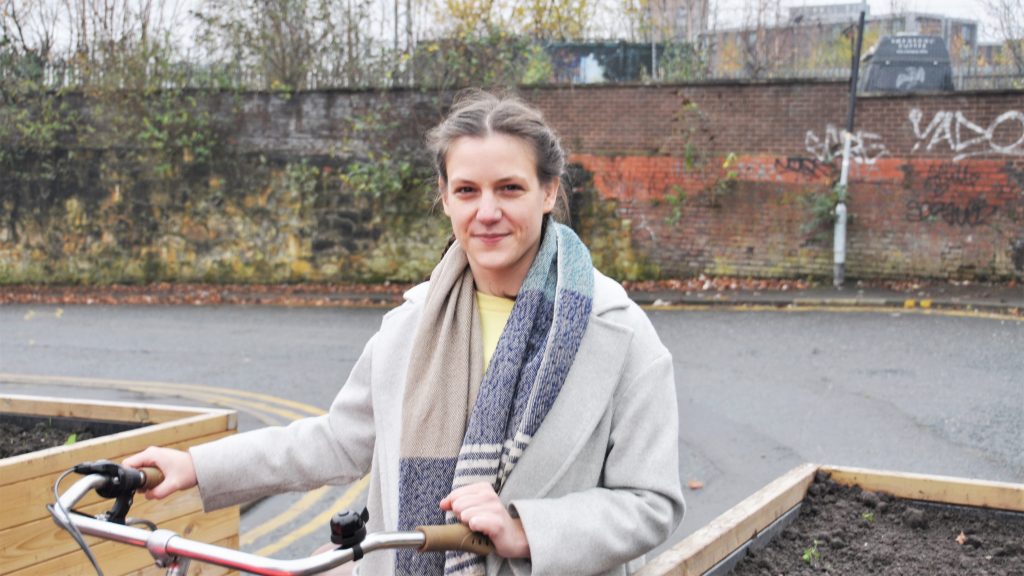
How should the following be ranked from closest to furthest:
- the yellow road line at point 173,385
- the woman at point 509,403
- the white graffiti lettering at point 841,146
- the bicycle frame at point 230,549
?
1. the bicycle frame at point 230,549
2. the woman at point 509,403
3. the yellow road line at point 173,385
4. the white graffiti lettering at point 841,146

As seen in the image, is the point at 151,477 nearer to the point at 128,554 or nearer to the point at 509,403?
the point at 509,403

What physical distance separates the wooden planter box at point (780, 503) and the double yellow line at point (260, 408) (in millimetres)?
2812

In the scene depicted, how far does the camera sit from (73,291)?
18875 mm

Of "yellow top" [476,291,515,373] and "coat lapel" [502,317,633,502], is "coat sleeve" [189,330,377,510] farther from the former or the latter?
"coat lapel" [502,317,633,502]

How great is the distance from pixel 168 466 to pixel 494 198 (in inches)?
40.8

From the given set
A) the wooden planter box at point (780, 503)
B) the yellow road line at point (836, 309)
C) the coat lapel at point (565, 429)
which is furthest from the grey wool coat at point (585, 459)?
the yellow road line at point (836, 309)

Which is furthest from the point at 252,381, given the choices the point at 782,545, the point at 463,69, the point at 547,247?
the point at 463,69

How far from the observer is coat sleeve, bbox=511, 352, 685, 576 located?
2270mm

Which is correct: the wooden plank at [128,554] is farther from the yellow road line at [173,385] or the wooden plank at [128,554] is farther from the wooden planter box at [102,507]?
the yellow road line at [173,385]

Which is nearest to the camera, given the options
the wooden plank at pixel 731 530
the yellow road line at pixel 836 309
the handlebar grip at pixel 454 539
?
the handlebar grip at pixel 454 539

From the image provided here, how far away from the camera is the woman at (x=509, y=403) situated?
7.68ft

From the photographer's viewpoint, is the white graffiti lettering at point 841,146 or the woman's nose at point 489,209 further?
the white graffiti lettering at point 841,146

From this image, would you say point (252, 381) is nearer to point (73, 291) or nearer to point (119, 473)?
point (119, 473)

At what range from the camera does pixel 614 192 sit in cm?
1731
